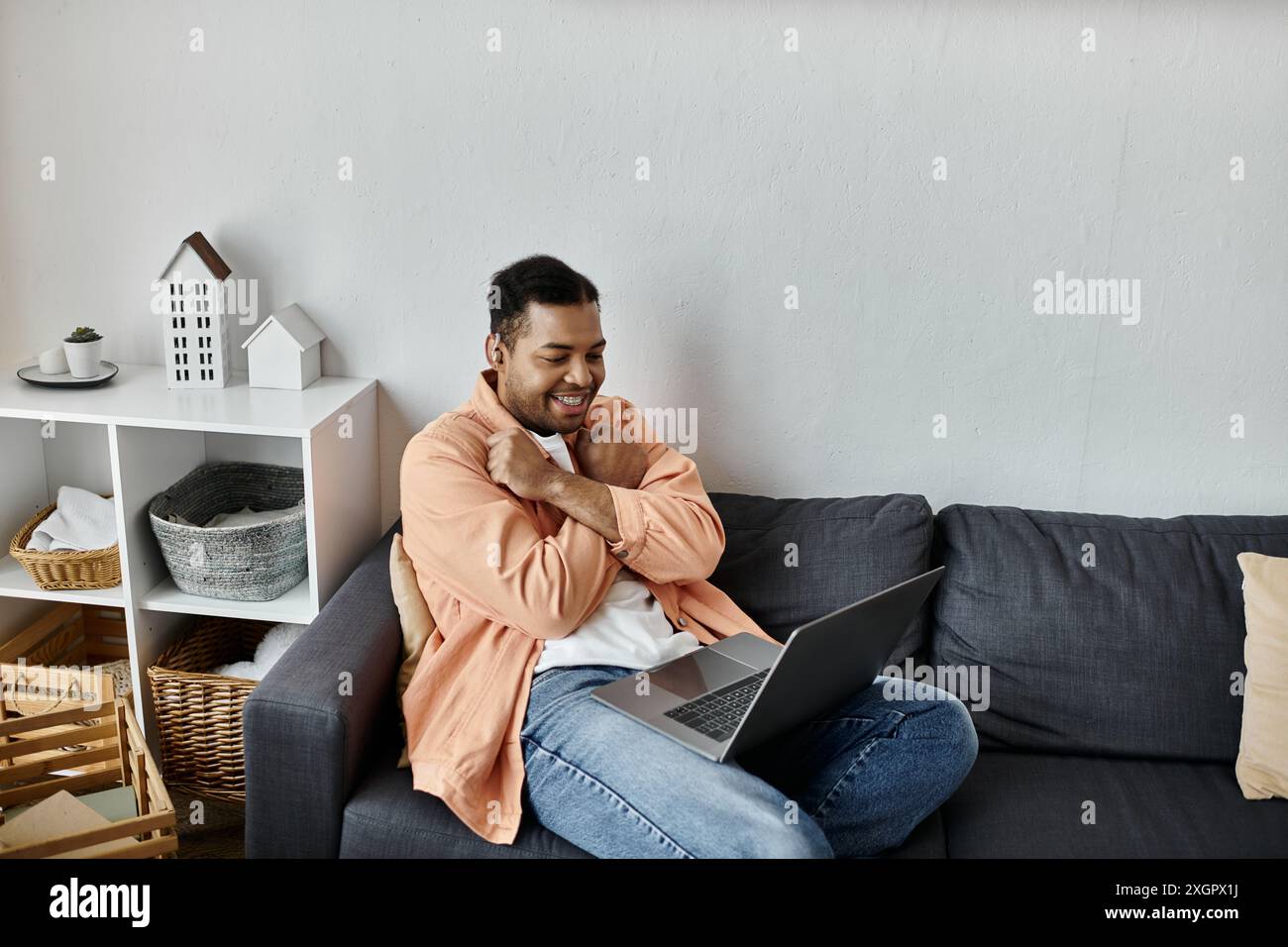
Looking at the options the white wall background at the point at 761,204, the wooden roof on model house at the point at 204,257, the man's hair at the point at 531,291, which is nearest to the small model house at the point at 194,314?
the wooden roof on model house at the point at 204,257

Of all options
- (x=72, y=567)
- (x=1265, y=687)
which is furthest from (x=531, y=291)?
(x=1265, y=687)

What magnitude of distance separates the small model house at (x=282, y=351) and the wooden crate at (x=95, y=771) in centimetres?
64

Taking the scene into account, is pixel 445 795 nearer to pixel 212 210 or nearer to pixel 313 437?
pixel 313 437

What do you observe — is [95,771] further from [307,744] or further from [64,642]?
[64,642]

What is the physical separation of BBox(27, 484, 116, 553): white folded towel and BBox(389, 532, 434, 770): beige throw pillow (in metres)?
0.67

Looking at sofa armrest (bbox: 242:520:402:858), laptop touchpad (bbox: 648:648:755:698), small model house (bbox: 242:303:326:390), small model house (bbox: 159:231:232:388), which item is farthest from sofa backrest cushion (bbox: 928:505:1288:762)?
small model house (bbox: 159:231:232:388)

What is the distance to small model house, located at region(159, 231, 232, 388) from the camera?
90.9 inches

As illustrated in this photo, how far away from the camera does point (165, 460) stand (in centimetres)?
234

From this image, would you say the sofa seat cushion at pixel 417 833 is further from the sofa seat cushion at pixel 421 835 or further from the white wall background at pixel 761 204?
the white wall background at pixel 761 204

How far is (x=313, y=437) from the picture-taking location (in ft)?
7.03

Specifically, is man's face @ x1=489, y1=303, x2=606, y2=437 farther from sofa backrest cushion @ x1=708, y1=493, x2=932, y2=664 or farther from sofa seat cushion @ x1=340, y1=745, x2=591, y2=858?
sofa seat cushion @ x1=340, y1=745, x2=591, y2=858

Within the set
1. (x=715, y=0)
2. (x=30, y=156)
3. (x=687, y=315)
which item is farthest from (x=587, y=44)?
(x=30, y=156)
